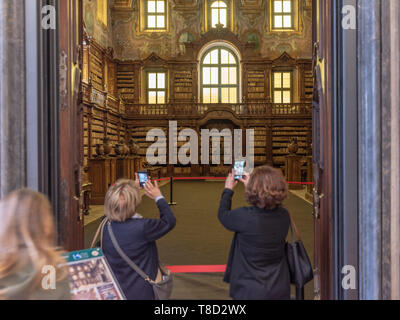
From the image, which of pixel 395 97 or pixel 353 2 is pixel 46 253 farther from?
pixel 353 2

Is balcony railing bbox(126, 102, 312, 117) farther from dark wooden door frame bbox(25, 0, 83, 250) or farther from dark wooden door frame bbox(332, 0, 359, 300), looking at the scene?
dark wooden door frame bbox(332, 0, 359, 300)

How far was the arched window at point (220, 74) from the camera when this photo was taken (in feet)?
56.0

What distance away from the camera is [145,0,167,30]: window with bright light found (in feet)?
56.8

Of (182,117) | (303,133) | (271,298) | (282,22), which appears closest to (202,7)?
(282,22)

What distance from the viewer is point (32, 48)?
2070 millimetres

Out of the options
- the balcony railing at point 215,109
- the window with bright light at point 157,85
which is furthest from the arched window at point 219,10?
the balcony railing at point 215,109

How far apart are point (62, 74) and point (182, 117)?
45.3 feet

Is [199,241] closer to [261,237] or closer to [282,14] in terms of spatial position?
[261,237]

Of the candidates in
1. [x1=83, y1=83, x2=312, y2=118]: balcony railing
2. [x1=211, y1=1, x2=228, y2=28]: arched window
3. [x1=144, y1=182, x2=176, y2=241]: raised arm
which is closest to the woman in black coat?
[x1=144, y1=182, x2=176, y2=241]: raised arm

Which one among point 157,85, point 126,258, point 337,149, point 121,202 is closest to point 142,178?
point 121,202

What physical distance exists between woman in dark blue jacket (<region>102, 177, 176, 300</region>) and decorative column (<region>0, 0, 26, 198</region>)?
57cm

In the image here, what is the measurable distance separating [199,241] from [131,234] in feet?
11.3

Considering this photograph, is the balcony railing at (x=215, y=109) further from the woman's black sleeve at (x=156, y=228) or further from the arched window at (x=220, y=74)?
the woman's black sleeve at (x=156, y=228)

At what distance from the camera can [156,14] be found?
17375mm
